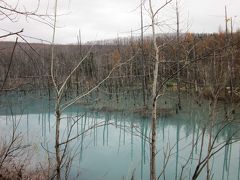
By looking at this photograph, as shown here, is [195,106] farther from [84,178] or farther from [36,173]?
[36,173]

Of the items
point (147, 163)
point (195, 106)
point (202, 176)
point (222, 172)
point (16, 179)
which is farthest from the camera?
point (195, 106)

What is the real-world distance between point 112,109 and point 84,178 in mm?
9954

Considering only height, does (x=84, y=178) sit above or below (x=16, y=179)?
below

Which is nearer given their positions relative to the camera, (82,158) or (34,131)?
(82,158)

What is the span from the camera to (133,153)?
31.5 ft

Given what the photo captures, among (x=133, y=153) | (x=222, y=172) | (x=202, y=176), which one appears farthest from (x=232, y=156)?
(x=133, y=153)

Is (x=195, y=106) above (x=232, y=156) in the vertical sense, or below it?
above

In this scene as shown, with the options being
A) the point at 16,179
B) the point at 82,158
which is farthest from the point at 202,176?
the point at 16,179

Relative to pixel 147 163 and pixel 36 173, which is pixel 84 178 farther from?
pixel 147 163

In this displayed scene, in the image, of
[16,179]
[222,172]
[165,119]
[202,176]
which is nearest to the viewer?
[16,179]

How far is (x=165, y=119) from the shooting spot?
46.1 feet

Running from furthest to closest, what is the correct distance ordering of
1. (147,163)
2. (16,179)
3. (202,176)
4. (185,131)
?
(185,131)
(147,163)
(202,176)
(16,179)

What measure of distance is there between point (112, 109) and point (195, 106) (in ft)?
15.2

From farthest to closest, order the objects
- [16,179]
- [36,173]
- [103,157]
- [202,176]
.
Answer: [103,157] < [202,176] < [36,173] < [16,179]
